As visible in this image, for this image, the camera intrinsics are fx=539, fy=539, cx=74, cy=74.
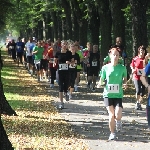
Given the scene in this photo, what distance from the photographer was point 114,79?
37.1ft

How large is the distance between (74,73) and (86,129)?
724 centimetres

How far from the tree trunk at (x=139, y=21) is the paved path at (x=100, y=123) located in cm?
332

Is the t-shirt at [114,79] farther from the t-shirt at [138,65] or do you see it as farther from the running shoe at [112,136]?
the t-shirt at [138,65]

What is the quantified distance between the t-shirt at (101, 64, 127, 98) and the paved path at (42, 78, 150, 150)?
0.94 meters

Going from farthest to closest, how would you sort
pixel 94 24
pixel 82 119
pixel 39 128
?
1. pixel 94 24
2. pixel 82 119
3. pixel 39 128

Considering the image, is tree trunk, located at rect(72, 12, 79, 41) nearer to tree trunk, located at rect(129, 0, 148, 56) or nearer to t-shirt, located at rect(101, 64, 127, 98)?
tree trunk, located at rect(129, 0, 148, 56)

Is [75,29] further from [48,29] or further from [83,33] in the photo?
[48,29]

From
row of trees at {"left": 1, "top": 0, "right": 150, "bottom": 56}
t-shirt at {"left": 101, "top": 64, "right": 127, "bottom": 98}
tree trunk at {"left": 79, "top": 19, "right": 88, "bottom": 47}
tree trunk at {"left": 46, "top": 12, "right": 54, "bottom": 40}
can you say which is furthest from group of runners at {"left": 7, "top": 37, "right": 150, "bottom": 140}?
tree trunk at {"left": 46, "top": 12, "right": 54, "bottom": 40}

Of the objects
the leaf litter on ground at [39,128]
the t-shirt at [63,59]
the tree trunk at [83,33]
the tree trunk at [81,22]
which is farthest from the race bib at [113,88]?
the tree trunk at [83,33]

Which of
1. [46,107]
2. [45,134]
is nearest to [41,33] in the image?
[46,107]

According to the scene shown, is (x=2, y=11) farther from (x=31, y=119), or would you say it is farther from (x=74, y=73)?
(x=31, y=119)

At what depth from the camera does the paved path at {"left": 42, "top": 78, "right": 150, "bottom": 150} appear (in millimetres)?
10562

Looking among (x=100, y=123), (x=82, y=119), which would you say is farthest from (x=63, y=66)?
(x=100, y=123)

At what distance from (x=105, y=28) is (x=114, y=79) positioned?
1883cm
